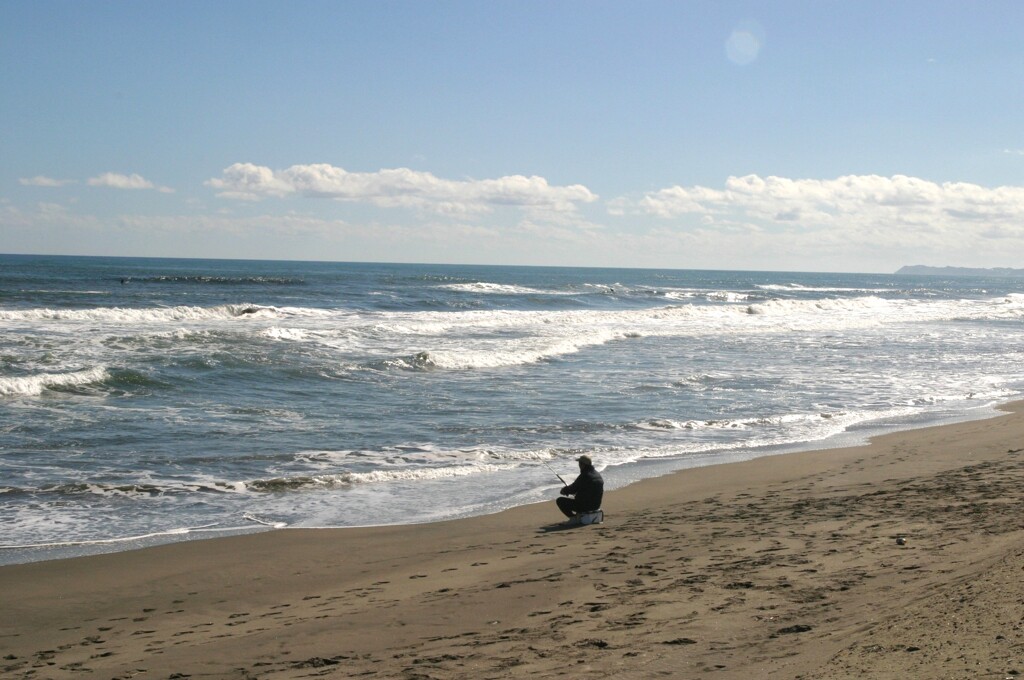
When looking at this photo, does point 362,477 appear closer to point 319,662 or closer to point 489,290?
point 319,662

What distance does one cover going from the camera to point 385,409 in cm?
1609

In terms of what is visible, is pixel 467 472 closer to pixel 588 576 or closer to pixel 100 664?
pixel 588 576

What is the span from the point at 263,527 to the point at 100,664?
3614 mm

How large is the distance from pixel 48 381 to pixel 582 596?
14.3 meters

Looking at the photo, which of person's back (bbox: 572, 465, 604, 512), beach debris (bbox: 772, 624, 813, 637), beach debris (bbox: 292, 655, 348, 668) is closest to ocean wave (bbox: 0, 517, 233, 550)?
person's back (bbox: 572, 465, 604, 512)

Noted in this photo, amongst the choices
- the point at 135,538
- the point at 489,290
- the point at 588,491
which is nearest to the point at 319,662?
the point at 135,538

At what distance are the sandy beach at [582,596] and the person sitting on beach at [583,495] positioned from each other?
0.23 meters

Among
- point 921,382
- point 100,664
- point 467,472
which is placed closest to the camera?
point 100,664

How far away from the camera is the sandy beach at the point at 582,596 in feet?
15.6

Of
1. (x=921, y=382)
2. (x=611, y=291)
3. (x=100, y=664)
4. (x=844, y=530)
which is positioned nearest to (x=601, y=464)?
(x=844, y=530)

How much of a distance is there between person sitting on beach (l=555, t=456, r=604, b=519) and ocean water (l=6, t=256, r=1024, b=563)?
1.81ft

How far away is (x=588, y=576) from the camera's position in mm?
6723

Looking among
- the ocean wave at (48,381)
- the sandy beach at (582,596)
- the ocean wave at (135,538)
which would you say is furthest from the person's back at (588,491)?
the ocean wave at (48,381)

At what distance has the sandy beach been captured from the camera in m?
4.75
